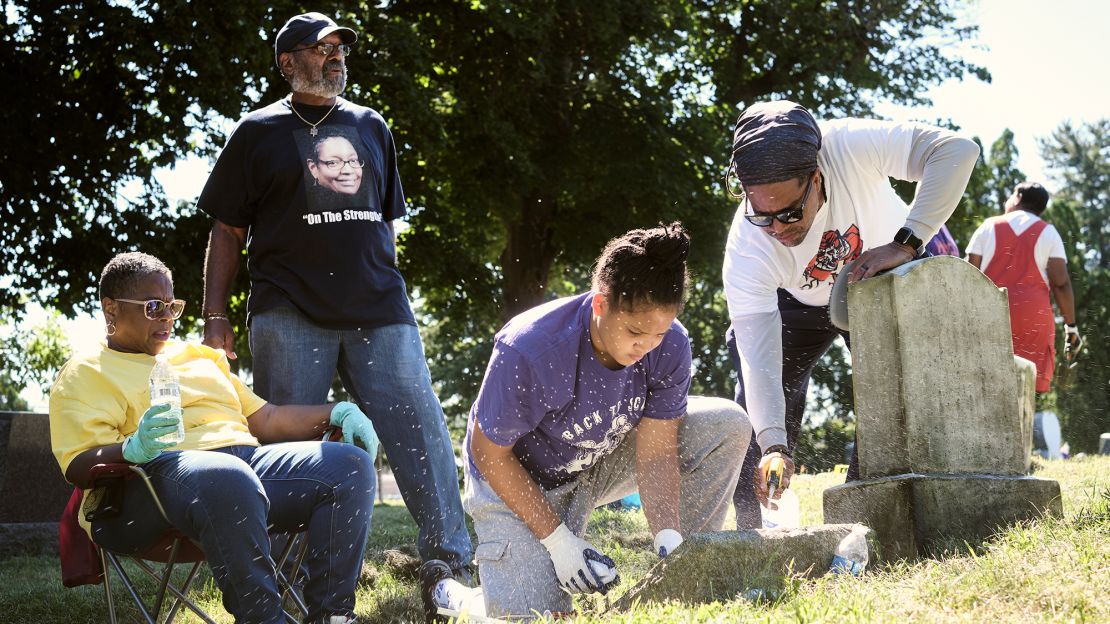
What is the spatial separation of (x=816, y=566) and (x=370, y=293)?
2.01 metres

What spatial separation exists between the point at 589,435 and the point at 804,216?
1192 millimetres

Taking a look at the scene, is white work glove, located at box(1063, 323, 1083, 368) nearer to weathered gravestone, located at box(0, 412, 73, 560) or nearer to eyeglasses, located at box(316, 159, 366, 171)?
eyeglasses, located at box(316, 159, 366, 171)

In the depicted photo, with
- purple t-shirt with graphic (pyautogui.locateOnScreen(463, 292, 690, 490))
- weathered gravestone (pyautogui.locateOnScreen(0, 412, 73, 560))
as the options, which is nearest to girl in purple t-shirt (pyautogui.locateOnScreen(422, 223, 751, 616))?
purple t-shirt with graphic (pyautogui.locateOnScreen(463, 292, 690, 490))

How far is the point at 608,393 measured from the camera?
11.6ft

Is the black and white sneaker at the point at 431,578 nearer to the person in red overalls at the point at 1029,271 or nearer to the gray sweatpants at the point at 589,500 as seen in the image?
the gray sweatpants at the point at 589,500

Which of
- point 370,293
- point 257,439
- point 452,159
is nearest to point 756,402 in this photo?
point 370,293

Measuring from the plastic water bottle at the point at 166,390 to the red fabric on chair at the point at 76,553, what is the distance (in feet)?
1.44


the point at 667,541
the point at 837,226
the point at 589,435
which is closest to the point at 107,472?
the point at 589,435

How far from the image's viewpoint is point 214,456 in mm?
3357

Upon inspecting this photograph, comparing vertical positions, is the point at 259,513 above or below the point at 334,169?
below

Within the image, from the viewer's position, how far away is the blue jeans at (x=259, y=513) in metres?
3.19

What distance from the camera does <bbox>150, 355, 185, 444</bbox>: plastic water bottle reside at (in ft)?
10.9

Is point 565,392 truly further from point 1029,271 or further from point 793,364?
point 1029,271

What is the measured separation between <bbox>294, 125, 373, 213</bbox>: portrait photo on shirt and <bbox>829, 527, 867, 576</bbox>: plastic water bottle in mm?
2324
